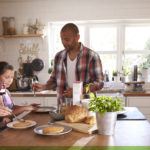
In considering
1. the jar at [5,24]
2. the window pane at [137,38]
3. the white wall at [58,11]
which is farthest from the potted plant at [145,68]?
the jar at [5,24]

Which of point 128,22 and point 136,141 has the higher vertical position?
point 128,22

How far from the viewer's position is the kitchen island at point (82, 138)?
4.59 feet

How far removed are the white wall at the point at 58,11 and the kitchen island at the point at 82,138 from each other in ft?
9.39

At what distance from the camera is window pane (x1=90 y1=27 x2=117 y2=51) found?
4496 millimetres

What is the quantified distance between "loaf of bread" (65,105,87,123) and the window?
2.83 m

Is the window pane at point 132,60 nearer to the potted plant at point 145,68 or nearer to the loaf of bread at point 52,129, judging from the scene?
the potted plant at point 145,68

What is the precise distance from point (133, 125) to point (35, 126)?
2.07 ft

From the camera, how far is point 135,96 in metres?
3.81

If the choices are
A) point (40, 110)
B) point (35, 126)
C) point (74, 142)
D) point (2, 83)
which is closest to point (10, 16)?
point (2, 83)

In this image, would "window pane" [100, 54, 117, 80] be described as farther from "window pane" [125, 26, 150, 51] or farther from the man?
the man

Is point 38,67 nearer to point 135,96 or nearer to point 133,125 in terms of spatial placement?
point 135,96

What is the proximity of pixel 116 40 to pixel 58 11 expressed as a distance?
1.07 m

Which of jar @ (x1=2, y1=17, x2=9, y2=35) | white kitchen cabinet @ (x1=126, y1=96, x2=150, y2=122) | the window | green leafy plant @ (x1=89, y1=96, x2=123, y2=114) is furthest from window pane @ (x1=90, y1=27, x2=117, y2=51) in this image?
green leafy plant @ (x1=89, y1=96, x2=123, y2=114)

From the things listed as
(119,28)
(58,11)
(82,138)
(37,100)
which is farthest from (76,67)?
(119,28)
